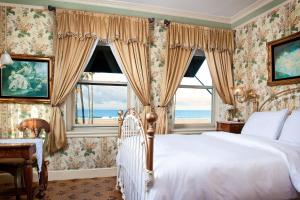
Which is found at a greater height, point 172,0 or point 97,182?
point 172,0

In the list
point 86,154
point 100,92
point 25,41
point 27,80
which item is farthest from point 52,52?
point 86,154

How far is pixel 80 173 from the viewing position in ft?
11.9

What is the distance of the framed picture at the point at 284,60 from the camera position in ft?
10.3

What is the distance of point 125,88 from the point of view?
4.09 metres

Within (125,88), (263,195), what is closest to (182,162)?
(263,195)

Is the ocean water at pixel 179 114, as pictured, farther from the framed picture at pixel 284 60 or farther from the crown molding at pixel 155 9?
the crown molding at pixel 155 9

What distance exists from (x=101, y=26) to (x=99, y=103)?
4.09 ft

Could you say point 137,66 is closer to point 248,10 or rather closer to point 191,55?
point 191,55

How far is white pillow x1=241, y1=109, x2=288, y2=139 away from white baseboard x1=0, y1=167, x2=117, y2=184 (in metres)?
2.14

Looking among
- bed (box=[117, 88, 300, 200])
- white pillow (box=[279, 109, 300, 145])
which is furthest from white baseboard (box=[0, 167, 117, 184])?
white pillow (box=[279, 109, 300, 145])

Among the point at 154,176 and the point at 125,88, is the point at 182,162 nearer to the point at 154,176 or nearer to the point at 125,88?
the point at 154,176

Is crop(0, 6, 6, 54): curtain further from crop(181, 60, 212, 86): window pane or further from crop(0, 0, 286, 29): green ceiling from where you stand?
crop(181, 60, 212, 86): window pane

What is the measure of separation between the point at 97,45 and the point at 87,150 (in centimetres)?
Answer: 170

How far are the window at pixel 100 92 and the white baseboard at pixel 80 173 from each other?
0.73m
